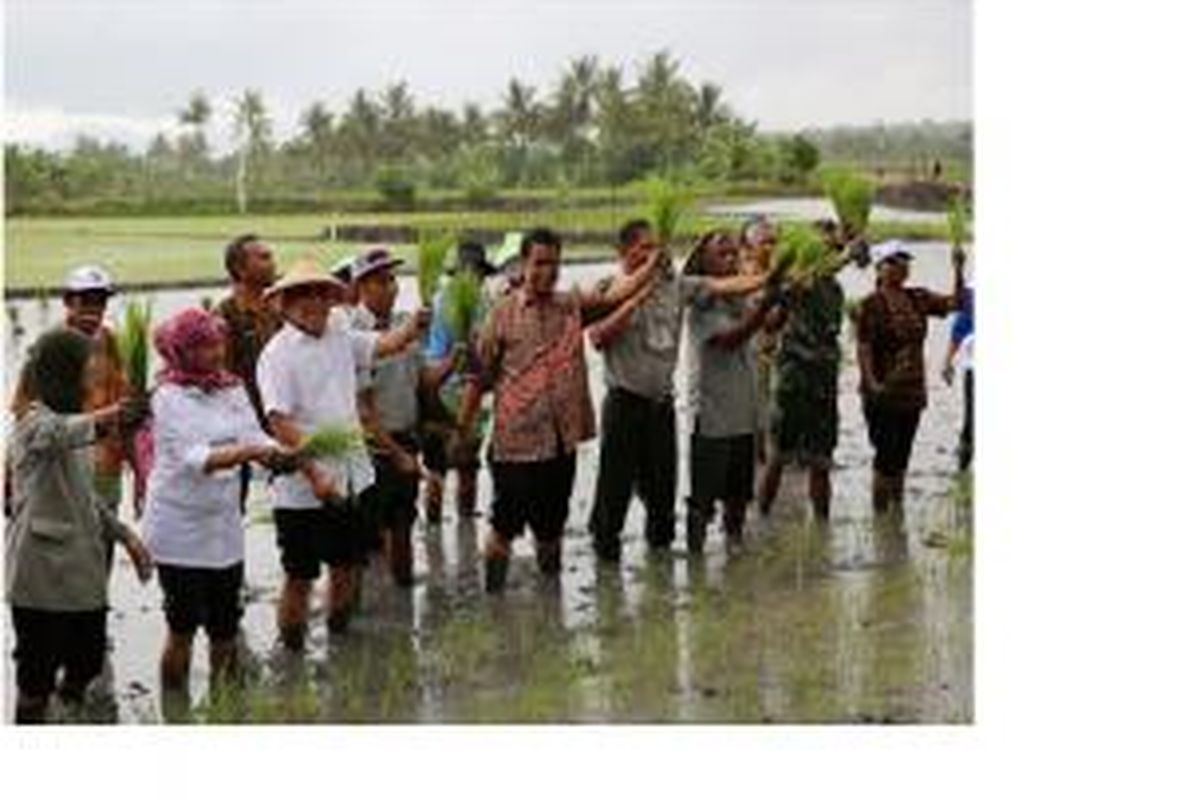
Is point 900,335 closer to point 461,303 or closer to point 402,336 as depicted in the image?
point 461,303

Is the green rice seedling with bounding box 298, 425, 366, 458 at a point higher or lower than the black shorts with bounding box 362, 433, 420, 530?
higher

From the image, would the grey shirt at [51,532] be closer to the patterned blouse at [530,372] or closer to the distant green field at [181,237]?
the distant green field at [181,237]

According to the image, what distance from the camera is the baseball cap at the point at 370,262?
7445mm

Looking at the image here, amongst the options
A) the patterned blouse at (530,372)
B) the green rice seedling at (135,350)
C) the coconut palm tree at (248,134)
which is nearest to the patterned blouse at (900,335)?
the patterned blouse at (530,372)

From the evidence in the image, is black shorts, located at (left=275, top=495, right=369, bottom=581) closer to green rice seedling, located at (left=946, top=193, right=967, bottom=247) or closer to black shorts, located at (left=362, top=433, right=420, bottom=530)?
black shorts, located at (left=362, top=433, right=420, bottom=530)

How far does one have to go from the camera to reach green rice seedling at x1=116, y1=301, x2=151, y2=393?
6.77 m

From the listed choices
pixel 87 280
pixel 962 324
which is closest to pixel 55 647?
pixel 87 280

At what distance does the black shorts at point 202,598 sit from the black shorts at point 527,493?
1.28 m

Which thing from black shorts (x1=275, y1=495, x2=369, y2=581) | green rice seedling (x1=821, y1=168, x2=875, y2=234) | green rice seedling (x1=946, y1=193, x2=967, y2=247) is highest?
green rice seedling (x1=821, y1=168, x2=875, y2=234)

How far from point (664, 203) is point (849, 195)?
30.5 inches

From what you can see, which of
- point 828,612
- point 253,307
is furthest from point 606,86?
point 828,612

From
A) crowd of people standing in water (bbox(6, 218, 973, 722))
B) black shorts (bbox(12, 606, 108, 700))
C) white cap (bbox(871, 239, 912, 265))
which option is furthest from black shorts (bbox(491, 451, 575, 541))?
black shorts (bbox(12, 606, 108, 700))

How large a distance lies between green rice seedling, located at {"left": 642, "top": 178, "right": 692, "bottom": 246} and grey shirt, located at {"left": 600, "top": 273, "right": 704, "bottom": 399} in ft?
0.78

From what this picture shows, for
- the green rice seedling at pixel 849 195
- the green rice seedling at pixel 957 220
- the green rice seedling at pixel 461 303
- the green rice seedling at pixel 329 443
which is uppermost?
the green rice seedling at pixel 849 195
